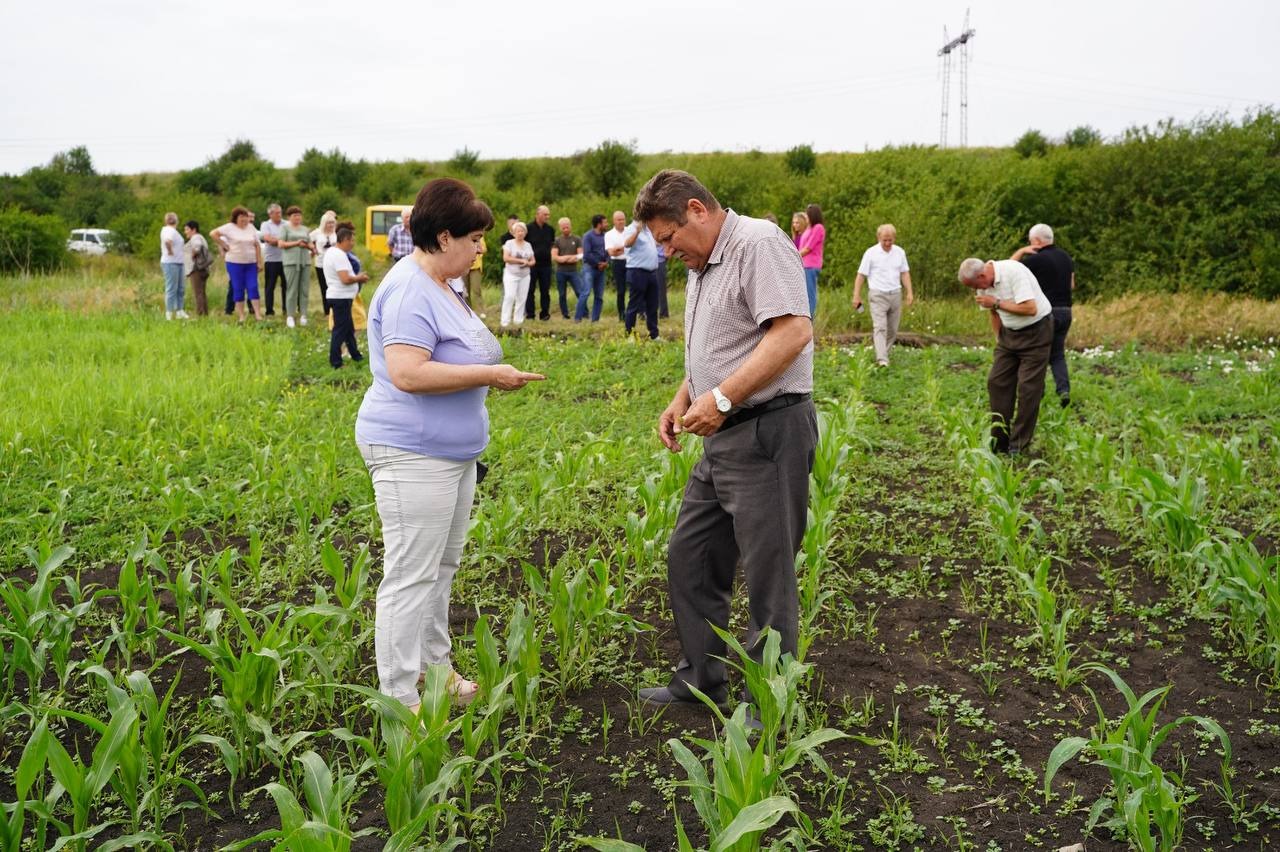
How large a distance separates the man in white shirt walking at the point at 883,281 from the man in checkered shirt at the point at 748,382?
344 inches

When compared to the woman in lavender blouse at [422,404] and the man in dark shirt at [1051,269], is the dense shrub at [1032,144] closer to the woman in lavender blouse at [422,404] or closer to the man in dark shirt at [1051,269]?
the man in dark shirt at [1051,269]

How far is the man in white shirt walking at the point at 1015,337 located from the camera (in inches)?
312

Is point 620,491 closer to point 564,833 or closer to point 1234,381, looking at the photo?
point 564,833

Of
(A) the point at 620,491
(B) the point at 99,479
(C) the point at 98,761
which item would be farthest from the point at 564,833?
(B) the point at 99,479

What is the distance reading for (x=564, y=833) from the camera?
319 centimetres

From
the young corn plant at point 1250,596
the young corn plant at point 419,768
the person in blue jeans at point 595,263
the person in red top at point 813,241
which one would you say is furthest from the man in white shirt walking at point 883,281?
the young corn plant at point 419,768

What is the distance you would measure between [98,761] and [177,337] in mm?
11014

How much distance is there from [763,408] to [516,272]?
38.0 ft

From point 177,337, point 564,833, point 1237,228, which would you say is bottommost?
point 564,833

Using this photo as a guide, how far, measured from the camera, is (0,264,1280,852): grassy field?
122 inches

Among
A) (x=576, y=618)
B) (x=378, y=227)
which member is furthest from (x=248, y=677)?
(x=378, y=227)

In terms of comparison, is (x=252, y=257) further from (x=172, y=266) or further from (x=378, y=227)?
(x=378, y=227)

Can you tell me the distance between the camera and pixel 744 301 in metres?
3.53

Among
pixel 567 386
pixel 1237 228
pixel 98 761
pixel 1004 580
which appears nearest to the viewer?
pixel 98 761
